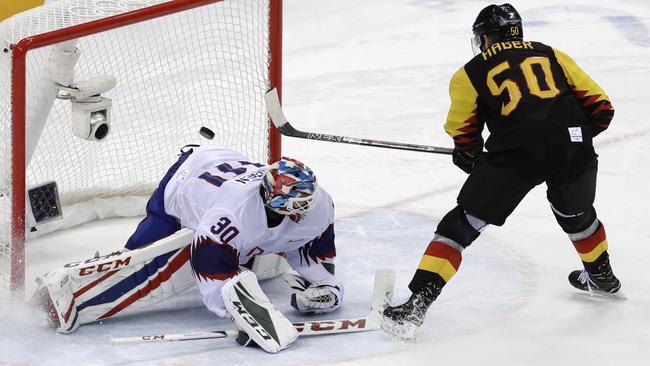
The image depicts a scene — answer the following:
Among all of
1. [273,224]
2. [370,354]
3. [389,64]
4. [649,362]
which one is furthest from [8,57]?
[389,64]

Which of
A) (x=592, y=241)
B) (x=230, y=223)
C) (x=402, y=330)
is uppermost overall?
(x=230, y=223)

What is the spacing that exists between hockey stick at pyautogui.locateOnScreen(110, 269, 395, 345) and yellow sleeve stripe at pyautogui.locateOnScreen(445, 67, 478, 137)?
461mm

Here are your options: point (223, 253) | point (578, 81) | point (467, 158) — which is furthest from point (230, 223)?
point (578, 81)

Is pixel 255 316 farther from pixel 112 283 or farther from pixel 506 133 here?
pixel 506 133

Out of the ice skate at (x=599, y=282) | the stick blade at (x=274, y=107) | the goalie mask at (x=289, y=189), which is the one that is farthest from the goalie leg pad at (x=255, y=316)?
the ice skate at (x=599, y=282)

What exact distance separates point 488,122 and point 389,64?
338 cm

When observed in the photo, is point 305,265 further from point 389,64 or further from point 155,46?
point 389,64

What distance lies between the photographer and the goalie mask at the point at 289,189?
3.55 metres

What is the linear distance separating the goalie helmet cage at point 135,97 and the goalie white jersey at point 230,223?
1.49ft

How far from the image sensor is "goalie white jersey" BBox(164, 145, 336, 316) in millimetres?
3574

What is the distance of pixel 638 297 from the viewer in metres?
3.97

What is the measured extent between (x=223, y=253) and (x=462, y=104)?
0.75 metres

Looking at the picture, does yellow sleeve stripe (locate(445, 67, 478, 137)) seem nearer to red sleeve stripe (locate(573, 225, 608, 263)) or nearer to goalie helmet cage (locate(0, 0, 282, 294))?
red sleeve stripe (locate(573, 225, 608, 263))

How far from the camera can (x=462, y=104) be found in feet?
11.7
